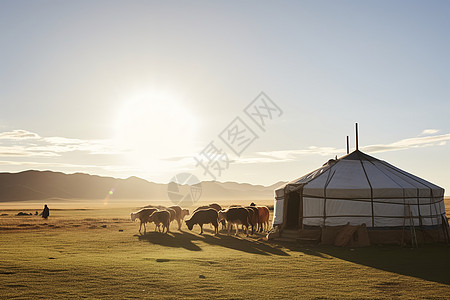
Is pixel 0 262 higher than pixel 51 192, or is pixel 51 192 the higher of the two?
pixel 51 192

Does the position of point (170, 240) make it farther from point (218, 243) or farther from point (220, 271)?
point (220, 271)

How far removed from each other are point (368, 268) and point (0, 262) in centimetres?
1000

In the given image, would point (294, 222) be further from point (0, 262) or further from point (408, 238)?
point (0, 262)

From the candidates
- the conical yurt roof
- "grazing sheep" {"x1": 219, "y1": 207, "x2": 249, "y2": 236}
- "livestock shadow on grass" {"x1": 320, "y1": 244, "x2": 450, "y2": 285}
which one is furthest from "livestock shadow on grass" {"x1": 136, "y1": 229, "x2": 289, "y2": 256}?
the conical yurt roof

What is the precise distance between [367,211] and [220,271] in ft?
28.5

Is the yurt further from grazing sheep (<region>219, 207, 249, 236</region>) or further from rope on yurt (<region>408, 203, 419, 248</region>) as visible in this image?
grazing sheep (<region>219, 207, 249, 236</region>)

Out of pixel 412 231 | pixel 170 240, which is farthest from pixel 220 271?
pixel 412 231

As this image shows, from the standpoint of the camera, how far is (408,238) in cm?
1684

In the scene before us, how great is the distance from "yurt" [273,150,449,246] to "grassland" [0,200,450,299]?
934 mm

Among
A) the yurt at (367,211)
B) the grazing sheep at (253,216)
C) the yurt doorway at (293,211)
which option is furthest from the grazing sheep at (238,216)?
the yurt at (367,211)

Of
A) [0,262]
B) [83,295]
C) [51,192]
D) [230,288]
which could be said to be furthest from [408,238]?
[51,192]

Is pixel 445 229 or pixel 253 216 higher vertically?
pixel 253 216

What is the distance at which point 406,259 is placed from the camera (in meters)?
13.1

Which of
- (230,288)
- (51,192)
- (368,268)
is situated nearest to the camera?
(230,288)
